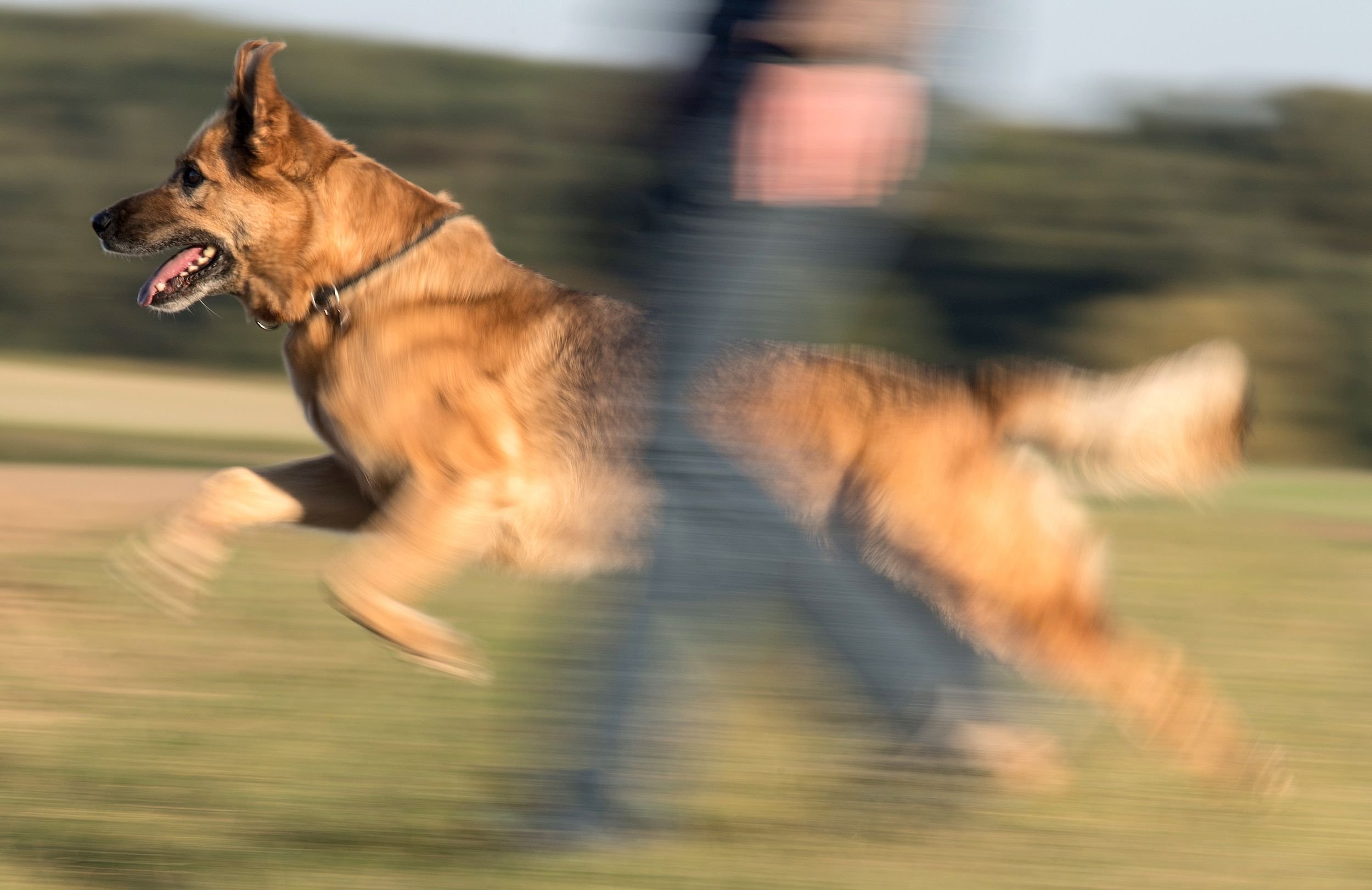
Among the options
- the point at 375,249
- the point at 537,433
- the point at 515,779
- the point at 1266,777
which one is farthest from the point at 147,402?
the point at 1266,777

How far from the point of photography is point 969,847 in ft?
10.00

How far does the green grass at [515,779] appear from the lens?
9.21ft

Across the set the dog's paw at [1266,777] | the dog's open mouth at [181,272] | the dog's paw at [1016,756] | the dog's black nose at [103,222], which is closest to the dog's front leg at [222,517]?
the dog's open mouth at [181,272]

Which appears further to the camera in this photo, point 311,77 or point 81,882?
point 311,77

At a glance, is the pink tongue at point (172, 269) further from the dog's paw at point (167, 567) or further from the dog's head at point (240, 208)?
the dog's paw at point (167, 567)

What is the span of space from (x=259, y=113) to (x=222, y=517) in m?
1.01

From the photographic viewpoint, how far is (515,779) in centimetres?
324

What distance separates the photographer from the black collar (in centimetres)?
383

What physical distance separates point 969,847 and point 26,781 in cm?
191

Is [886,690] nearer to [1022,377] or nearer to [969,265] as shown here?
[1022,377]

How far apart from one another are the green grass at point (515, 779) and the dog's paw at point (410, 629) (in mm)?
221

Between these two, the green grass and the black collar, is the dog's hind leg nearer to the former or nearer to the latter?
the green grass

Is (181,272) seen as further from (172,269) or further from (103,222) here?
(103,222)

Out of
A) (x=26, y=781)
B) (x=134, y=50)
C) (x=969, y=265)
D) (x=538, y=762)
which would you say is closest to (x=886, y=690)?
(x=538, y=762)
